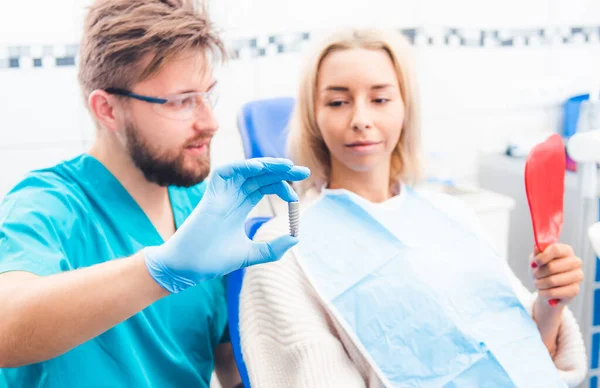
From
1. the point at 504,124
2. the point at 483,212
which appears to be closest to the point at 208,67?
the point at 483,212

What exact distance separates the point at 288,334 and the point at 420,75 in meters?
1.65

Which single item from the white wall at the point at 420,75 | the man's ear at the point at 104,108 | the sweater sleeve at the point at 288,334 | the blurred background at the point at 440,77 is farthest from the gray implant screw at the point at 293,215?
the white wall at the point at 420,75

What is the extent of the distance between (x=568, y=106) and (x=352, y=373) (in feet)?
6.65

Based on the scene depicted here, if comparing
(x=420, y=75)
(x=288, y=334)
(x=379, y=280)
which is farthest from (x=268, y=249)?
(x=420, y=75)

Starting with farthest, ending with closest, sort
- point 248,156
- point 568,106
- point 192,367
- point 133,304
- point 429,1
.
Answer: point 568,106 < point 429,1 < point 248,156 < point 192,367 < point 133,304

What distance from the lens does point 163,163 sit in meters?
1.21

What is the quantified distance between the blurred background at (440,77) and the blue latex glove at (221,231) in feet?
3.04

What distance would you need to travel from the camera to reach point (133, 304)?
2.75ft

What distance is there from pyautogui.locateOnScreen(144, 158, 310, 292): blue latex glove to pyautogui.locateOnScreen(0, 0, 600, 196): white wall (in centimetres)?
113

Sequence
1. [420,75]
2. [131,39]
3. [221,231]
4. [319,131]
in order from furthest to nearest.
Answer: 1. [420,75]
2. [319,131]
3. [131,39]
4. [221,231]

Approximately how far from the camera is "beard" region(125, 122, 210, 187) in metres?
1.21

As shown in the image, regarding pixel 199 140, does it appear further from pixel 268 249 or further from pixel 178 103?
pixel 268 249

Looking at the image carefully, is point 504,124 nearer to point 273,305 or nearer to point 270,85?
point 270,85

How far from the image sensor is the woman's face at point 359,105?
1217mm
